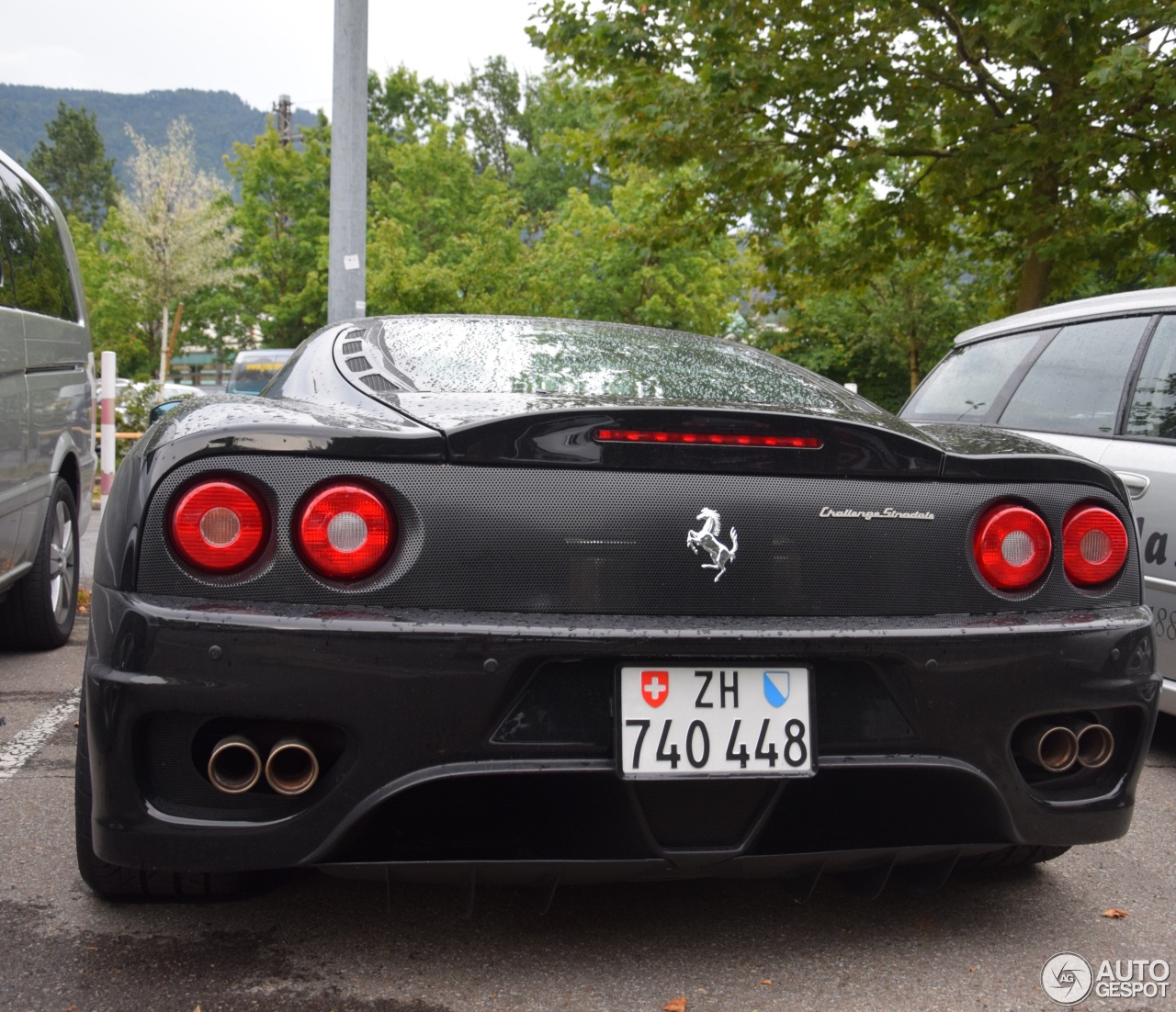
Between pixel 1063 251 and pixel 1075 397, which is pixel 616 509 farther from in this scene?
pixel 1063 251

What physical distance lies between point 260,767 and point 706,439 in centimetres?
97

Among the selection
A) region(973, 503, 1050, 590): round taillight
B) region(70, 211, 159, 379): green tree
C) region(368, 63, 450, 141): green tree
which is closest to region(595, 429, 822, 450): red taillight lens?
region(973, 503, 1050, 590): round taillight

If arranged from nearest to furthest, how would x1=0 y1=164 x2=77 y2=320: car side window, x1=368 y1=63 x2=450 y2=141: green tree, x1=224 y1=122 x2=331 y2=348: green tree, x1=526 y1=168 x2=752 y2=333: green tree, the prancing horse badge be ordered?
the prancing horse badge, x1=0 y1=164 x2=77 y2=320: car side window, x1=526 y1=168 x2=752 y2=333: green tree, x1=224 y1=122 x2=331 y2=348: green tree, x1=368 y1=63 x2=450 y2=141: green tree

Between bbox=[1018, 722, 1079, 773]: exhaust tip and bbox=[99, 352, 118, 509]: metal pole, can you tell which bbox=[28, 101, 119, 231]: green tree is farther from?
bbox=[1018, 722, 1079, 773]: exhaust tip

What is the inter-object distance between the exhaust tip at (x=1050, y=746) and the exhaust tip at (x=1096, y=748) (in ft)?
0.09

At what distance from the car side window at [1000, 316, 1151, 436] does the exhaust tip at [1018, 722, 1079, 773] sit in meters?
2.20

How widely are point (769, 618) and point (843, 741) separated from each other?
255mm

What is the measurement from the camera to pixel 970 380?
17.3 ft

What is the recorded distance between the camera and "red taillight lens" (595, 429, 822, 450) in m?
2.21

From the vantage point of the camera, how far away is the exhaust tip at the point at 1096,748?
2.45 metres

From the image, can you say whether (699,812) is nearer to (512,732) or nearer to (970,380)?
(512,732)

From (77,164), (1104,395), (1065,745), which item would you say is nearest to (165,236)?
(1104,395)

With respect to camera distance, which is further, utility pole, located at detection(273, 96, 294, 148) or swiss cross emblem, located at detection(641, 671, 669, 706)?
utility pole, located at detection(273, 96, 294, 148)

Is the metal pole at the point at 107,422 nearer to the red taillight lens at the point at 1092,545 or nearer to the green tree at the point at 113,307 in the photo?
the red taillight lens at the point at 1092,545
